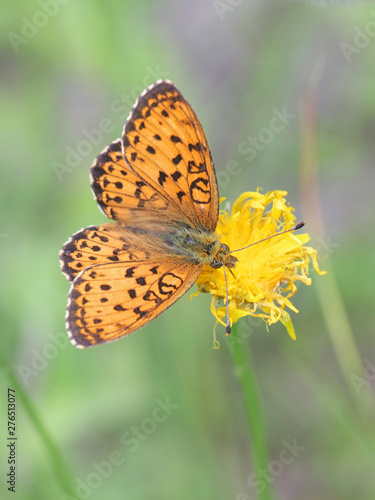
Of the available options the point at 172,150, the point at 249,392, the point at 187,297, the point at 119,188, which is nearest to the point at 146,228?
the point at 119,188

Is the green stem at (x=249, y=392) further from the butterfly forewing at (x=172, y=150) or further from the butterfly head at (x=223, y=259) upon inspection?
the butterfly forewing at (x=172, y=150)

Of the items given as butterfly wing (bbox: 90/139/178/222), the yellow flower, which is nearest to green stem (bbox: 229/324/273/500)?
the yellow flower

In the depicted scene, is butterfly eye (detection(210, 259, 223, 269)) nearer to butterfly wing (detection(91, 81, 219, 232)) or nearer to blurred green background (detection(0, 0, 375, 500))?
butterfly wing (detection(91, 81, 219, 232))

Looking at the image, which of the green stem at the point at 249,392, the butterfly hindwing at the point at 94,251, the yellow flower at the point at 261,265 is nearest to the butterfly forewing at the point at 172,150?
the yellow flower at the point at 261,265

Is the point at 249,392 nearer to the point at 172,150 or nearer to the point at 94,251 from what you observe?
the point at 94,251

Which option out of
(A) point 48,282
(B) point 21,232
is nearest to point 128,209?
(A) point 48,282

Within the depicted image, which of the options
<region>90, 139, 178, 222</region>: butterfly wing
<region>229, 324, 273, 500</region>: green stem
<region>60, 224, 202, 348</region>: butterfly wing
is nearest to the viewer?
<region>60, 224, 202, 348</region>: butterfly wing

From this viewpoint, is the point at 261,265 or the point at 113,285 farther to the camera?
the point at 261,265
